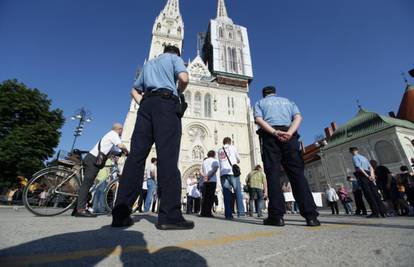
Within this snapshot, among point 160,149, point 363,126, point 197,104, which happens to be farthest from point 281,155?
point 363,126

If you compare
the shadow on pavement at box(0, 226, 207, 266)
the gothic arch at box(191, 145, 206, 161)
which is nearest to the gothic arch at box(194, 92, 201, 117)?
the gothic arch at box(191, 145, 206, 161)

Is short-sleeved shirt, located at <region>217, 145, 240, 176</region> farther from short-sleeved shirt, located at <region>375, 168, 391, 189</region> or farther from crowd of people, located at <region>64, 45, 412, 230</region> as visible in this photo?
short-sleeved shirt, located at <region>375, 168, 391, 189</region>

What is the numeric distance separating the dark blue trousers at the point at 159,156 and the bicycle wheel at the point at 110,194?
9.99ft

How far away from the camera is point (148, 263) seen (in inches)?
34.5

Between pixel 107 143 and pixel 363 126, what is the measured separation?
28084 mm

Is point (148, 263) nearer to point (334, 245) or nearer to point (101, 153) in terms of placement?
Answer: point (334, 245)

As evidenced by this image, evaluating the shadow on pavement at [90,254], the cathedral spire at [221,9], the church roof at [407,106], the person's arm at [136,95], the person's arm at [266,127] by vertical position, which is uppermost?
the cathedral spire at [221,9]

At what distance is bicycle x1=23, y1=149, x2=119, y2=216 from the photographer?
349 cm

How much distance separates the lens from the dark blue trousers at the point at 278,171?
253 centimetres

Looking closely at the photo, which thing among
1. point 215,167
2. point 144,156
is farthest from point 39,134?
point 144,156

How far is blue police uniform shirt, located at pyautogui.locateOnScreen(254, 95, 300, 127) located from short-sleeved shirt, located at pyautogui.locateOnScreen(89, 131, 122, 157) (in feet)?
8.79

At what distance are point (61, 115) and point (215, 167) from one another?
19.0 metres

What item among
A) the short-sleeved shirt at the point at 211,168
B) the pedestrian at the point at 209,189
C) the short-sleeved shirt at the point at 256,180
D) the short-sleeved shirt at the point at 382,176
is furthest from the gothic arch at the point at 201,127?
the pedestrian at the point at 209,189

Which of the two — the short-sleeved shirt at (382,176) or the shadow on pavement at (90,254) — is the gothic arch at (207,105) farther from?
the shadow on pavement at (90,254)
